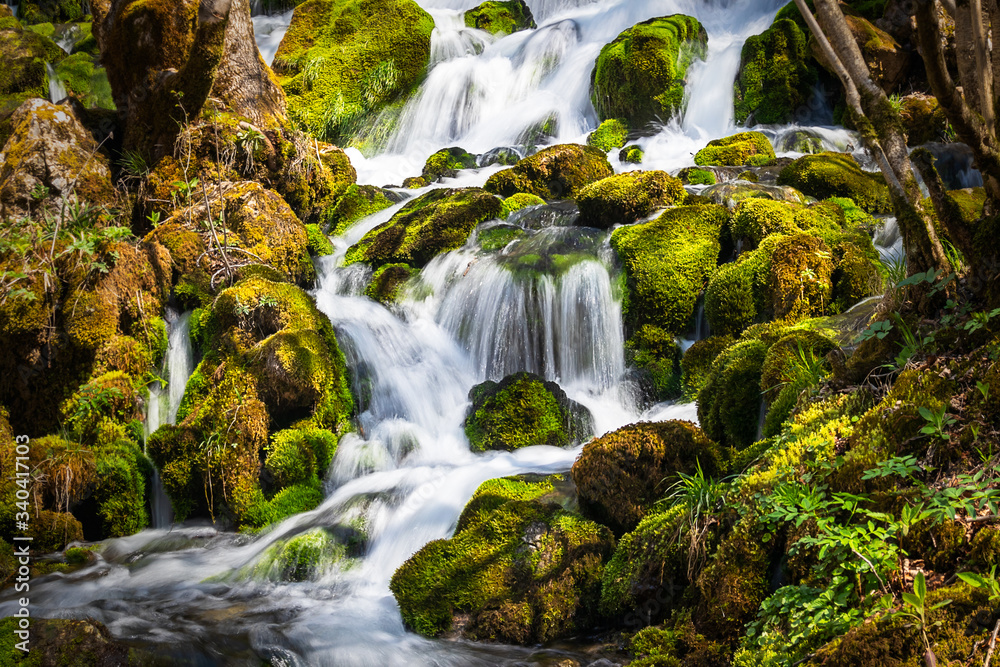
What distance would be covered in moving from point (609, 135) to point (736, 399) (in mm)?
11528

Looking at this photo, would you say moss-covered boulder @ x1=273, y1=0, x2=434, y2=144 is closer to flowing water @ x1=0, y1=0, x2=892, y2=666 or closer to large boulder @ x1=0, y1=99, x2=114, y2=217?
flowing water @ x1=0, y1=0, x2=892, y2=666

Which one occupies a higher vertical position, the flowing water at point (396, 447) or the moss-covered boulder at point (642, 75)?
the moss-covered boulder at point (642, 75)

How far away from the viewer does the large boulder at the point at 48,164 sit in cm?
905

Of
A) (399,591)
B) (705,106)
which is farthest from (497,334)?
(705,106)

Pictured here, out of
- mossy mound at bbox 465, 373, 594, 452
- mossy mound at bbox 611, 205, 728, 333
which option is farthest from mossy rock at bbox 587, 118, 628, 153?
mossy mound at bbox 465, 373, 594, 452

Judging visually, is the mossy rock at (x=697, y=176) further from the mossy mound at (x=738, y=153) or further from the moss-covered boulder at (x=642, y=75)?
the moss-covered boulder at (x=642, y=75)

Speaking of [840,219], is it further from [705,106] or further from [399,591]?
[705,106]

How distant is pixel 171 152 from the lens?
414 inches

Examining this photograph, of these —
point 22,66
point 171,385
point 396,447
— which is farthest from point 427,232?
point 22,66

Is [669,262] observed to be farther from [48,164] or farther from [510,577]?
[48,164]

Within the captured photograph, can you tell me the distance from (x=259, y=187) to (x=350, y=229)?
2.26 m

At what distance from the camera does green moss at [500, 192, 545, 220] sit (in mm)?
11586

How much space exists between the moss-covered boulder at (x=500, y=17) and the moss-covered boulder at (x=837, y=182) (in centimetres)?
1485

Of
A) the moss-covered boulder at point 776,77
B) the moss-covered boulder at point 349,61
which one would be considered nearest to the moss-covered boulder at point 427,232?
the moss-covered boulder at point 349,61
